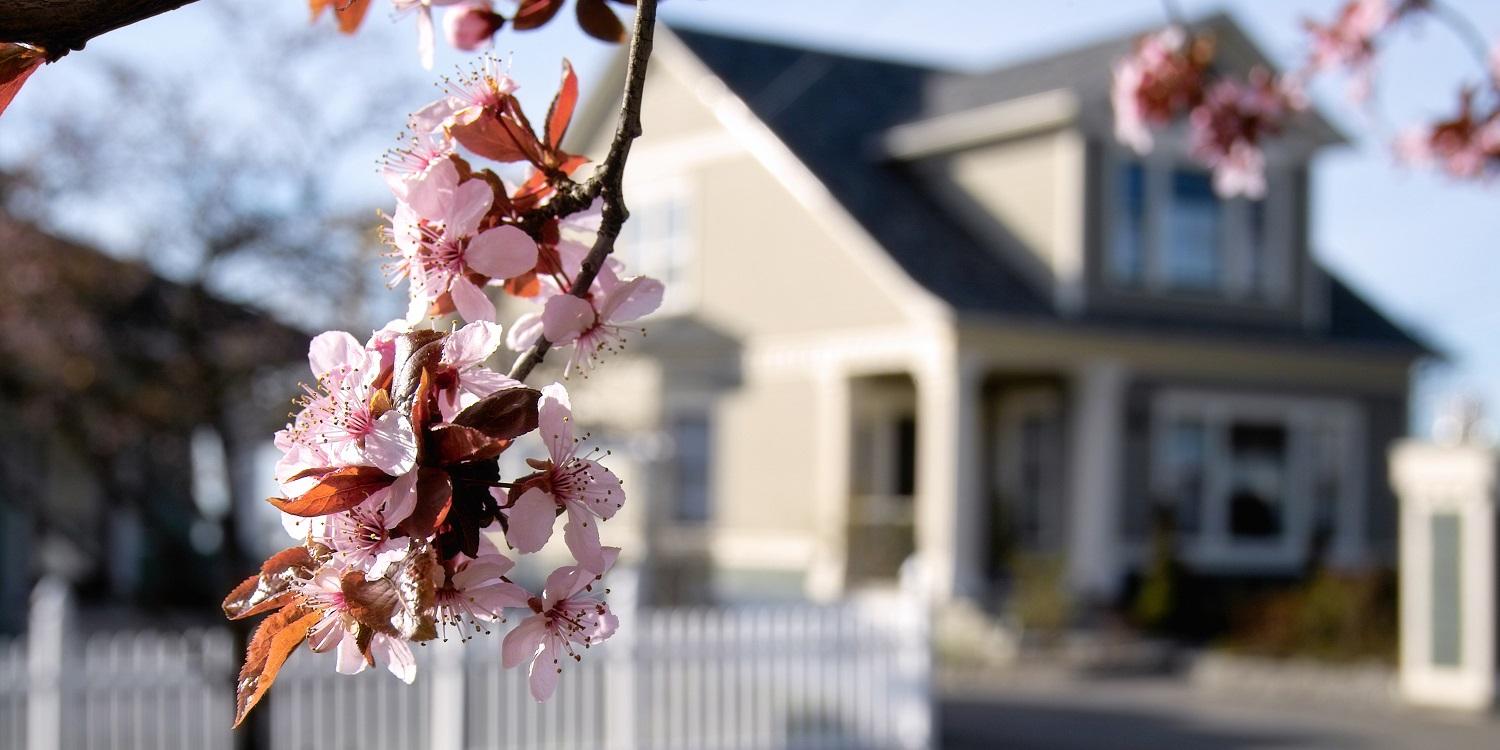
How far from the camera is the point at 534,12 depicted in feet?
6.93

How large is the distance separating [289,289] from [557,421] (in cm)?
579

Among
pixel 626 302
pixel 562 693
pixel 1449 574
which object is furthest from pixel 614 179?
pixel 1449 574

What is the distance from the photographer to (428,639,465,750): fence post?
754cm

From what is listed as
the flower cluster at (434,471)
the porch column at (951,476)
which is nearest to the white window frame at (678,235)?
the porch column at (951,476)

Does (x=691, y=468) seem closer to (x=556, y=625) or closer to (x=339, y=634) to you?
(x=556, y=625)

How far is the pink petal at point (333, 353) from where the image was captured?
147 cm

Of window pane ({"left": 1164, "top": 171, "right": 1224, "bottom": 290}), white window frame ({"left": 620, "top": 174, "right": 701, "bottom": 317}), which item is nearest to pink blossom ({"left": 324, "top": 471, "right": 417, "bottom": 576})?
window pane ({"left": 1164, "top": 171, "right": 1224, "bottom": 290})

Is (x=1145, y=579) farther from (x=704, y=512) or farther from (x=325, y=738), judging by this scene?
(x=325, y=738)

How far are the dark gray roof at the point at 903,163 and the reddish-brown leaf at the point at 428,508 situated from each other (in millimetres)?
14036

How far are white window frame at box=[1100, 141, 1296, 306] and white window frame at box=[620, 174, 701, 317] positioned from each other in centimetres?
466

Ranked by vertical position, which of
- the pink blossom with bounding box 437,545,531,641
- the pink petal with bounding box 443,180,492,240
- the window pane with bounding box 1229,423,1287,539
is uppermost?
the pink petal with bounding box 443,180,492,240

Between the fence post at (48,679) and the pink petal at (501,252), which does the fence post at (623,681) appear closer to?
the fence post at (48,679)

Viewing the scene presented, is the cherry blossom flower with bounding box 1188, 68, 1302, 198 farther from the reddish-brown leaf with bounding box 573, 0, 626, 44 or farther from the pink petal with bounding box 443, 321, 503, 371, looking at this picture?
the pink petal with bounding box 443, 321, 503, 371

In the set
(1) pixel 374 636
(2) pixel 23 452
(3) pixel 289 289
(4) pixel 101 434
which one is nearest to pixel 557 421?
(1) pixel 374 636
